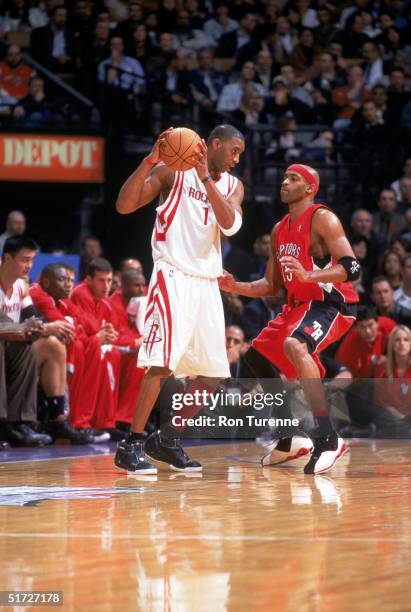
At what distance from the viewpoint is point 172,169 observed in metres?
5.95

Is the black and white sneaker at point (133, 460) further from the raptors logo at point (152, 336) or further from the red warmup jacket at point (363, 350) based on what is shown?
the red warmup jacket at point (363, 350)

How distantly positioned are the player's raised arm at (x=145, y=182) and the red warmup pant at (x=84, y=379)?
2.66 m

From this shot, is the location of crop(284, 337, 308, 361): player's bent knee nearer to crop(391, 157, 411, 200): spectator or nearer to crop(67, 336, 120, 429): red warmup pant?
crop(67, 336, 120, 429): red warmup pant

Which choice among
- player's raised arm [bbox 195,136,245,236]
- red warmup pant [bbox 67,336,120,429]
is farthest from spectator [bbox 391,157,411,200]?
player's raised arm [bbox 195,136,245,236]

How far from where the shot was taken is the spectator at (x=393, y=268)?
416 inches

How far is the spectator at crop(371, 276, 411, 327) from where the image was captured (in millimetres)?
9938

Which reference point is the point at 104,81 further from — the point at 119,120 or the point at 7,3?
the point at 7,3

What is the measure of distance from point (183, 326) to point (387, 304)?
4.40 metres

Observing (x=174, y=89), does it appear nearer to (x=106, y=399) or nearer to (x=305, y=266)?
(x=106, y=399)

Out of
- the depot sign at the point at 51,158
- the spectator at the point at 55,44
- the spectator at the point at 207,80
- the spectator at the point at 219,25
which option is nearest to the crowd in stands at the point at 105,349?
the depot sign at the point at 51,158

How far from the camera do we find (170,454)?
6.10 metres

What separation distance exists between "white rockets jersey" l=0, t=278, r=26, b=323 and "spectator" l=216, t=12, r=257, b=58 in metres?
7.28

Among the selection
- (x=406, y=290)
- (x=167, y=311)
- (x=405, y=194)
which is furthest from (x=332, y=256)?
(x=405, y=194)

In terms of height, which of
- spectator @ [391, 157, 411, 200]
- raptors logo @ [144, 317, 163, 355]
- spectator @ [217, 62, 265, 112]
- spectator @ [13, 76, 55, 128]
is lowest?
raptors logo @ [144, 317, 163, 355]
